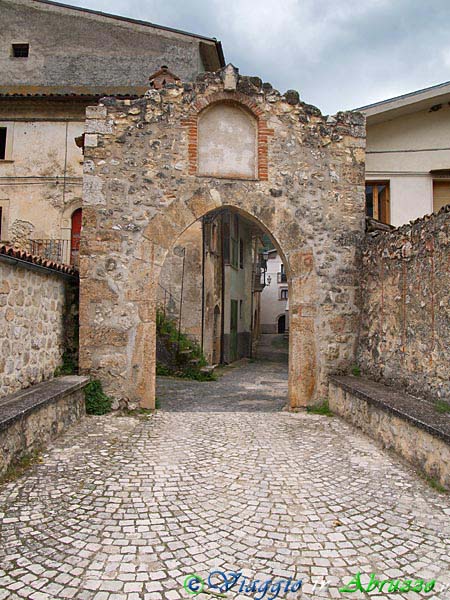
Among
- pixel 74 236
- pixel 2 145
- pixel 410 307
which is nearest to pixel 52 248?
pixel 74 236

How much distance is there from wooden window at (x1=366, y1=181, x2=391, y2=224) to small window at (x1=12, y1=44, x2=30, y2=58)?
1377 centimetres

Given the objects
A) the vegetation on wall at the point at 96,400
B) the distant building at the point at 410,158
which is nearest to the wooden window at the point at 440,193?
the distant building at the point at 410,158

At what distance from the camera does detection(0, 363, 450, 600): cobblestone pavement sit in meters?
2.60

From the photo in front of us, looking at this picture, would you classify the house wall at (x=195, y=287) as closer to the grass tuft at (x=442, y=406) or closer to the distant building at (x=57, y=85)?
the distant building at (x=57, y=85)

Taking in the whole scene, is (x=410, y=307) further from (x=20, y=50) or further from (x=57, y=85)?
(x=20, y=50)

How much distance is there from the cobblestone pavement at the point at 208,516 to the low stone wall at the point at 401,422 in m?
0.17

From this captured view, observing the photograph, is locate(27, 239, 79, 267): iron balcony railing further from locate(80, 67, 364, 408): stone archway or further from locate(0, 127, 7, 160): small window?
locate(80, 67, 364, 408): stone archway

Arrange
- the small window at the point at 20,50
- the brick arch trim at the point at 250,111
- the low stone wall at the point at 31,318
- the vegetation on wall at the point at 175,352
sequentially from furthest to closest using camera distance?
1. the small window at the point at 20,50
2. the vegetation on wall at the point at 175,352
3. the brick arch trim at the point at 250,111
4. the low stone wall at the point at 31,318

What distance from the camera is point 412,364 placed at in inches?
215

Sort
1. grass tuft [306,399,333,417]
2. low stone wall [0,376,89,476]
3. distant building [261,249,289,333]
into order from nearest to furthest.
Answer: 1. low stone wall [0,376,89,476]
2. grass tuft [306,399,333,417]
3. distant building [261,249,289,333]

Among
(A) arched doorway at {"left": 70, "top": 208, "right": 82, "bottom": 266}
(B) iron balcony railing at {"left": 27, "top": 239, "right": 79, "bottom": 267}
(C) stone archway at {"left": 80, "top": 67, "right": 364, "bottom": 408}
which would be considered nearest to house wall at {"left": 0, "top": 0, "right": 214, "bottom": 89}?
(A) arched doorway at {"left": 70, "top": 208, "right": 82, "bottom": 266}

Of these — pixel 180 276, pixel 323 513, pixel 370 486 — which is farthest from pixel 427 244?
pixel 180 276

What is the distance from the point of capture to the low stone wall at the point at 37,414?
400 centimetres

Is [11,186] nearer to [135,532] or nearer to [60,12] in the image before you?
[60,12]
